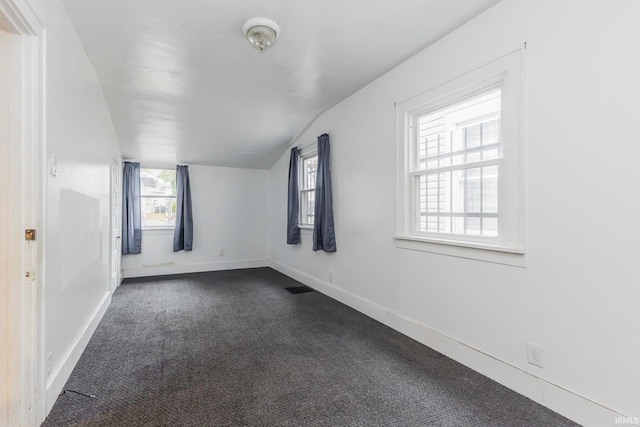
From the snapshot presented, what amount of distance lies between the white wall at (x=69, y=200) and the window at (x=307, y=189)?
8.60ft

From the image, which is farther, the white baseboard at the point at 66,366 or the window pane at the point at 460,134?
the window pane at the point at 460,134

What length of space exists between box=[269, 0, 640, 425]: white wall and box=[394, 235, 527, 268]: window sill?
0.05 metres

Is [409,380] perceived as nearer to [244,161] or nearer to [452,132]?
[452,132]

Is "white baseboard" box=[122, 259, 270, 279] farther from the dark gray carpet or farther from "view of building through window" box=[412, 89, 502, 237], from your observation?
"view of building through window" box=[412, 89, 502, 237]

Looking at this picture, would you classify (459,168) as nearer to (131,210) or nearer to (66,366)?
(66,366)

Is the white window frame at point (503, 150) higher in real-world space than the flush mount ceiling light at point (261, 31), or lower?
lower

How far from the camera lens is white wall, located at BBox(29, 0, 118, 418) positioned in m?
1.76

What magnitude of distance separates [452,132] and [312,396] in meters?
2.16

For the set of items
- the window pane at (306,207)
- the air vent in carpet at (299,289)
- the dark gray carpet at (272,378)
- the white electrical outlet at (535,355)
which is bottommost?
the dark gray carpet at (272,378)

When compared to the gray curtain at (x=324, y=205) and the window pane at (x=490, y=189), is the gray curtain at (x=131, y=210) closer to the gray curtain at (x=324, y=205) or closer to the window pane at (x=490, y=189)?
the gray curtain at (x=324, y=205)

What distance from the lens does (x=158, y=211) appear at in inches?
225

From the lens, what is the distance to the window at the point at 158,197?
5.61m

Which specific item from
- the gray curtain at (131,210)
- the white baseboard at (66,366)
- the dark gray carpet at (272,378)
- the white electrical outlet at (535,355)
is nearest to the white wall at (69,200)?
the white baseboard at (66,366)

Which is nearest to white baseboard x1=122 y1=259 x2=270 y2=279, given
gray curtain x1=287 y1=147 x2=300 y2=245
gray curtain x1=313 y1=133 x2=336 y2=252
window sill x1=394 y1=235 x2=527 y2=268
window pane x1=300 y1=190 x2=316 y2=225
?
gray curtain x1=287 y1=147 x2=300 y2=245
